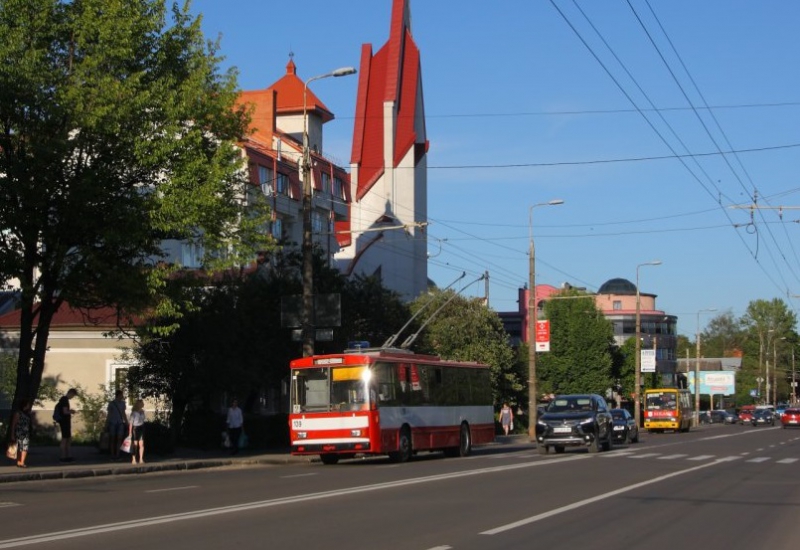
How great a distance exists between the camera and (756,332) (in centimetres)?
16675

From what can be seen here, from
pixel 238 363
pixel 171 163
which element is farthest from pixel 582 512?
pixel 238 363

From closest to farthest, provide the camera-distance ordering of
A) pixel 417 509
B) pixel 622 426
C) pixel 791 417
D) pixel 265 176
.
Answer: pixel 417 509
pixel 622 426
pixel 265 176
pixel 791 417

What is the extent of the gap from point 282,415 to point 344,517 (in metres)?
24.6

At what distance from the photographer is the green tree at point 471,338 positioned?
60.9 meters

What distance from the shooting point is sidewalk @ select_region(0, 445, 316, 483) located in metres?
22.7

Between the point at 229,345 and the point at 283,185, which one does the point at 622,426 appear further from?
the point at 283,185

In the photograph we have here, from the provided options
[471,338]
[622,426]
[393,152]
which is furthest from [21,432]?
[393,152]

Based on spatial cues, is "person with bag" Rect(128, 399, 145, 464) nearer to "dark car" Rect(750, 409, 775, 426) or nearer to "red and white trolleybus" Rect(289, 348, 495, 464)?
"red and white trolleybus" Rect(289, 348, 495, 464)

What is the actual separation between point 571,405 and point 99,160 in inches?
655

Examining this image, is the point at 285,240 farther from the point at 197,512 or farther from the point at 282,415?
the point at 197,512

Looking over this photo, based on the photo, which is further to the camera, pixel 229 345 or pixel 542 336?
pixel 542 336

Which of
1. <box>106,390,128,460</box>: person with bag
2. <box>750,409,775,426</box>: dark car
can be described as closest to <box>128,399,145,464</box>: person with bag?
<box>106,390,128,460</box>: person with bag

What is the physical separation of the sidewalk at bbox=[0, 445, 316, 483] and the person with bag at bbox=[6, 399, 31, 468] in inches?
9.3

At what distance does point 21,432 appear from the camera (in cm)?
2348
